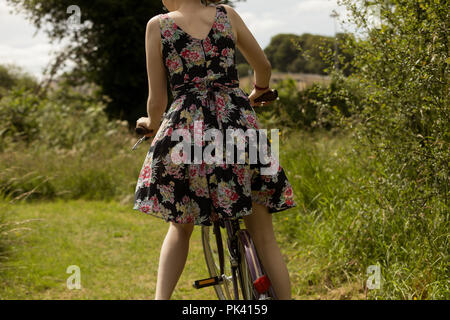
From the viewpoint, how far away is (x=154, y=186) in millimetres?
2010

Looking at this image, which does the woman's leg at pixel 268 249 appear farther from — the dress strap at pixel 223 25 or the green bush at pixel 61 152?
the green bush at pixel 61 152

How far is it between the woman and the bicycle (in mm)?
72

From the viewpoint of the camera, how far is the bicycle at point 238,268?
1980 mm

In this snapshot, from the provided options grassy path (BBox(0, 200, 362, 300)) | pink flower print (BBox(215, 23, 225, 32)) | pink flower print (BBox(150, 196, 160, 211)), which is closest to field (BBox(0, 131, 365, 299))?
grassy path (BBox(0, 200, 362, 300))

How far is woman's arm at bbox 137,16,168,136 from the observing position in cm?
203

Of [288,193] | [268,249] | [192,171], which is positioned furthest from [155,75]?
[268,249]

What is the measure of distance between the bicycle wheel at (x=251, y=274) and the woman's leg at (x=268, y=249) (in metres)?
0.05

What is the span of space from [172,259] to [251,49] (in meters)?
0.98

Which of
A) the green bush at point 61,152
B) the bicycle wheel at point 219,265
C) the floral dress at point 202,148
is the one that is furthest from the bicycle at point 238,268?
the green bush at point 61,152

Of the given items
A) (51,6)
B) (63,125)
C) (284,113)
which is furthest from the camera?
(51,6)

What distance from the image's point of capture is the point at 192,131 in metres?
2.02
